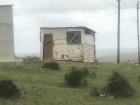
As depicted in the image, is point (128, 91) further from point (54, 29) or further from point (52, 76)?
point (54, 29)

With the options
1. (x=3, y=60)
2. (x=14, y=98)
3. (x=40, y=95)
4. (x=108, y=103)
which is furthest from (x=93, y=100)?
(x=3, y=60)

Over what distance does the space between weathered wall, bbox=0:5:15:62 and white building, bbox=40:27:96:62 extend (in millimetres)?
15221

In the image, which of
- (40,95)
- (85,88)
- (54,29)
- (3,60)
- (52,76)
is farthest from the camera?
(54,29)

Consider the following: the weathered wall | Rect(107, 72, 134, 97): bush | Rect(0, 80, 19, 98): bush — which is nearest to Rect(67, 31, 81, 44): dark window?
the weathered wall

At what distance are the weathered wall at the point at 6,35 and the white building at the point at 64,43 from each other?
15221 mm

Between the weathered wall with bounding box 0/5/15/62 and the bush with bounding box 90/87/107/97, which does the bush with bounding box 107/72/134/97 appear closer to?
the bush with bounding box 90/87/107/97

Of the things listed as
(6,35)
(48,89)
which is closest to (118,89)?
(48,89)

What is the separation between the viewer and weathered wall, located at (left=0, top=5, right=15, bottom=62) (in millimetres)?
28547

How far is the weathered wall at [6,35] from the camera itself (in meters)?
28.5

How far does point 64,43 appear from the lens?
4419 cm

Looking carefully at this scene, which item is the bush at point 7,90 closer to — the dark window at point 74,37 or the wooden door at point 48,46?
the dark window at point 74,37

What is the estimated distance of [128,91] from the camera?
894 inches

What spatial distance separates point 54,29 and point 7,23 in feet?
51.8

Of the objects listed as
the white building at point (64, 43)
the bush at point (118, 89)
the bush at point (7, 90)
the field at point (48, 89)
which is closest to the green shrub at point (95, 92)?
the field at point (48, 89)
